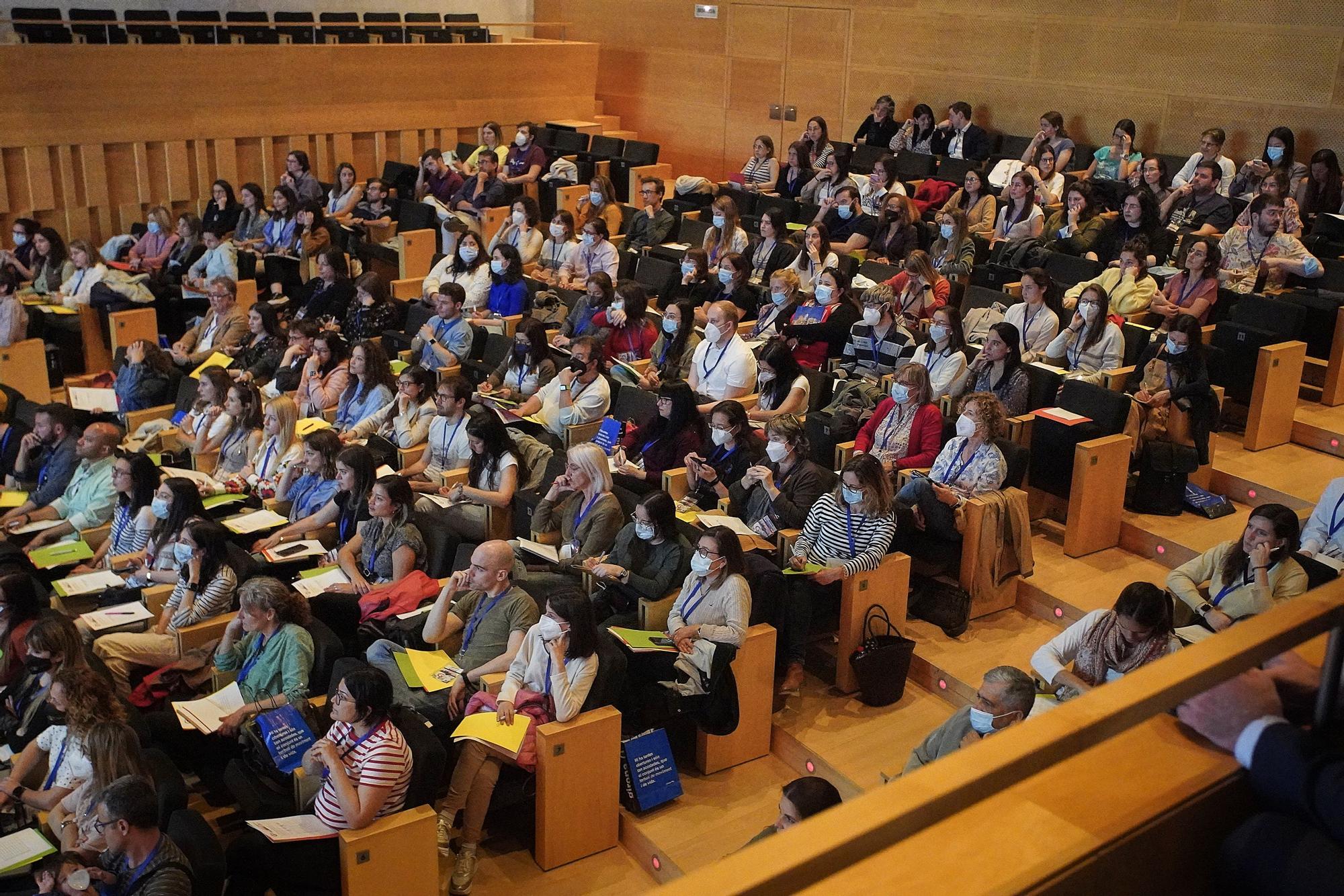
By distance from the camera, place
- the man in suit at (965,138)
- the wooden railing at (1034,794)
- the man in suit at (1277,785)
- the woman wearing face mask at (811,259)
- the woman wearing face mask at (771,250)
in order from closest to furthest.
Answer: the wooden railing at (1034,794) → the man in suit at (1277,785) → the woman wearing face mask at (811,259) → the woman wearing face mask at (771,250) → the man in suit at (965,138)

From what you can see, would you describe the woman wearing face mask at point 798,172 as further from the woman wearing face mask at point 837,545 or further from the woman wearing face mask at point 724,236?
the woman wearing face mask at point 837,545

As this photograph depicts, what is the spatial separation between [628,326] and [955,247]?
219cm

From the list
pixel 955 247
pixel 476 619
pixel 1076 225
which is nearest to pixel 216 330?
pixel 476 619

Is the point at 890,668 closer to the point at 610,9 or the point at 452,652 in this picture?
the point at 452,652

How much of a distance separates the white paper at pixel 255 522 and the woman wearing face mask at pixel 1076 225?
4.89 meters

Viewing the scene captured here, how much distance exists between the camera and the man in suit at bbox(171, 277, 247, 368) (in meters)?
8.25

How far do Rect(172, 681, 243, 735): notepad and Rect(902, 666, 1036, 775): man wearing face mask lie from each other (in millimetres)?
2279

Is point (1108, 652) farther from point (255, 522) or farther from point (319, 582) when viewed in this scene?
point (255, 522)

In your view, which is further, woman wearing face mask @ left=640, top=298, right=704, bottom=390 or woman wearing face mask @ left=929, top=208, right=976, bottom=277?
woman wearing face mask @ left=929, top=208, right=976, bottom=277

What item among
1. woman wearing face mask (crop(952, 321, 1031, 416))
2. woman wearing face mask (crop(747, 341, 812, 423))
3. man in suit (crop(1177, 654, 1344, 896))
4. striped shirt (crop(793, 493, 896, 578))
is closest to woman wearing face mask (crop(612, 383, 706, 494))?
woman wearing face mask (crop(747, 341, 812, 423))

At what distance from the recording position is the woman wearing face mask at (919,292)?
7.07m

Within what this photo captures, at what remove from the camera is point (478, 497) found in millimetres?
5629

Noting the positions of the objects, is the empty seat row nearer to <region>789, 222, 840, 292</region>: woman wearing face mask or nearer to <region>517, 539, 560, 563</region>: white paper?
<region>789, 222, 840, 292</region>: woman wearing face mask

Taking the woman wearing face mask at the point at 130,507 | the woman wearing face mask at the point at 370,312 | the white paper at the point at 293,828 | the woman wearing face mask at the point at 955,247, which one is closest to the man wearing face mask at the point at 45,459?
the woman wearing face mask at the point at 130,507
